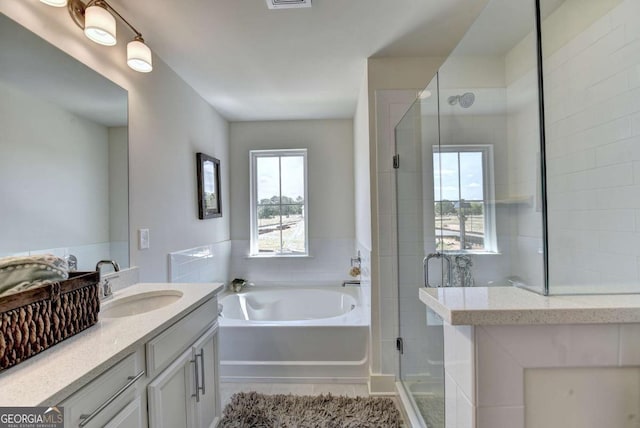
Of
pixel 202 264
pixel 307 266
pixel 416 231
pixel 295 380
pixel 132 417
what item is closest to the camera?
pixel 132 417

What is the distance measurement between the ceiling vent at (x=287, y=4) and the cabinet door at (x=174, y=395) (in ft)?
5.80

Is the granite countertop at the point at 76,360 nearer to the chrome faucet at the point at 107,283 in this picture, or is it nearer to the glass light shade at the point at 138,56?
the chrome faucet at the point at 107,283

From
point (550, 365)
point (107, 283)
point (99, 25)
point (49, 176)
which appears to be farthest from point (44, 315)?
point (550, 365)

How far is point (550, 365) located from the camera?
2.20 feet

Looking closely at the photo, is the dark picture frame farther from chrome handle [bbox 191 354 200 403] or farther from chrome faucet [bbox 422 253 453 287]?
chrome faucet [bbox 422 253 453 287]

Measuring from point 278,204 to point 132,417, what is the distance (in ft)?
8.90

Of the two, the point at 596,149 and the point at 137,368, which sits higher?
the point at 596,149

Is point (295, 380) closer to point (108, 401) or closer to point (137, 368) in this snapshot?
point (137, 368)

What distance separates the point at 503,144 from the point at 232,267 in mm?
2947

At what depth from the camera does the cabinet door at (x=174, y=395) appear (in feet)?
3.52

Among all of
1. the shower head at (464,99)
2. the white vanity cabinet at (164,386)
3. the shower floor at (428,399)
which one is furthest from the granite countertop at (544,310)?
the shower head at (464,99)

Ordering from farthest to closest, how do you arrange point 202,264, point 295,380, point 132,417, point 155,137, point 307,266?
point 307,266 < point 202,264 < point 295,380 < point 155,137 < point 132,417

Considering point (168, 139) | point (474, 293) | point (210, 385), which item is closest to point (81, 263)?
point (210, 385)

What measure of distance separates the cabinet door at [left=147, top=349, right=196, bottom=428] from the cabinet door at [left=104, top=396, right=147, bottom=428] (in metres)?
0.03
